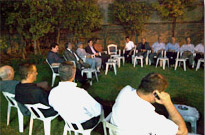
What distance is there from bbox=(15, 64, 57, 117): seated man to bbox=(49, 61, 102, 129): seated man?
0.83ft

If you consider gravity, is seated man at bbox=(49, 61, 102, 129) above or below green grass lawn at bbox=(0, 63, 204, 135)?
above

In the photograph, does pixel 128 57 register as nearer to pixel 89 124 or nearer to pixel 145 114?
pixel 89 124

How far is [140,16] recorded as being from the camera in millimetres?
10312

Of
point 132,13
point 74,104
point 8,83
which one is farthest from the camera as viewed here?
point 132,13

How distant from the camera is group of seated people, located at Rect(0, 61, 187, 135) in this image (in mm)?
1700

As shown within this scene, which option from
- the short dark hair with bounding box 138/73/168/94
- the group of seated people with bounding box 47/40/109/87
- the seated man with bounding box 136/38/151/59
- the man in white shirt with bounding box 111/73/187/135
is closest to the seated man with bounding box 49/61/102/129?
the man in white shirt with bounding box 111/73/187/135

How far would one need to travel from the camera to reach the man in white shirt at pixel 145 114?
168 centimetres

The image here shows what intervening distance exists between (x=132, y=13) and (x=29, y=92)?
870cm

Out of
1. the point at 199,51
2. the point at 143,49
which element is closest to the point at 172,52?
the point at 199,51

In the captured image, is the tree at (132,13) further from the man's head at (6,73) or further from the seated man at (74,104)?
the seated man at (74,104)

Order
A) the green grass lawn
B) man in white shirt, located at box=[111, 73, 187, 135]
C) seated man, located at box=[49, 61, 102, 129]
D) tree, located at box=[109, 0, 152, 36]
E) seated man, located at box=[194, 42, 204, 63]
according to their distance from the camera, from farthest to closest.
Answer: tree, located at box=[109, 0, 152, 36] → seated man, located at box=[194, 42, 204, 63] → the green grass lawn → seated man, located at box=[49, 61, 102, 129] → man in white shirt, located at box=[111, 73, 187, 135]

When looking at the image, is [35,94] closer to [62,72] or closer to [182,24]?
[62,72]

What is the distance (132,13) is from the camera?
10266mm

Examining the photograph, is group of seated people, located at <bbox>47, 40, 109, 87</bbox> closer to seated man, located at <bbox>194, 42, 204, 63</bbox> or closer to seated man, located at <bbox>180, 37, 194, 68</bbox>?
seated man, located at <bbox>180, 37, 194, 68</bbox>
